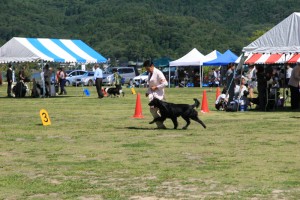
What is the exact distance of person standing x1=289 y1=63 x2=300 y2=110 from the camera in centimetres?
2669

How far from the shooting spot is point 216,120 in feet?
73.6

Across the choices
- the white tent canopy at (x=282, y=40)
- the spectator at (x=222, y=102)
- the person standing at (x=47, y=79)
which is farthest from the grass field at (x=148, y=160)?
the person standing at (x=47, y=79)

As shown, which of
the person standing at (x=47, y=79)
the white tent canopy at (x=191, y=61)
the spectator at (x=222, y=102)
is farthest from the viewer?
the white tent canopy at (x=191, y=61)

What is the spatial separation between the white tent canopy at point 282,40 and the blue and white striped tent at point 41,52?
14753 millimetres

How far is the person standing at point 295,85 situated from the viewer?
87.6 feet

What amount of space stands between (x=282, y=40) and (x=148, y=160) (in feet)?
44.8

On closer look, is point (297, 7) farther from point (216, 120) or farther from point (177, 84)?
point (216, 120)

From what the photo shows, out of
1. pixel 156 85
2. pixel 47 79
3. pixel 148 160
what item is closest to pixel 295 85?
pixel 156 85

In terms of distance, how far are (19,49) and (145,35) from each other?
89.3m

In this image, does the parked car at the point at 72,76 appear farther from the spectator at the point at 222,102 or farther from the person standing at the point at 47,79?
the spectator at the point at 222,102

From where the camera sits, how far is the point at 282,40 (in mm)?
26109

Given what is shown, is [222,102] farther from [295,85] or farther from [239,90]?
[295,85]

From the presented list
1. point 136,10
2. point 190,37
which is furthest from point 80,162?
point 136,10

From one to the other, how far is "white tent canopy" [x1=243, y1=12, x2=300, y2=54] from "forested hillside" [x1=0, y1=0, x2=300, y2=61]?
8611cm
